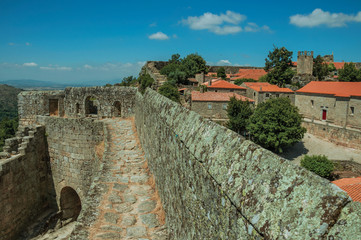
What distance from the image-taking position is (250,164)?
175 cm

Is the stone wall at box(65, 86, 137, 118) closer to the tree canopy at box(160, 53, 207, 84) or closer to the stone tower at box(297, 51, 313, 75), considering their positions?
the tree canopy at box(160, 53, 207, 84)

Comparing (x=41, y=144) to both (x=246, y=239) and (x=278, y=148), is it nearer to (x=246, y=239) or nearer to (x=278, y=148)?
(x=246, y=239)

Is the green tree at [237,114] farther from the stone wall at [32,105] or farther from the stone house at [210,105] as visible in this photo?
the stone wall at [32,105]

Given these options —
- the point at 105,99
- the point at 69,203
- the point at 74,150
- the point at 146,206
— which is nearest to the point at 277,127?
the point at 105,99

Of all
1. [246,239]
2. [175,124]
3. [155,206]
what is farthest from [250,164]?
[155,206]

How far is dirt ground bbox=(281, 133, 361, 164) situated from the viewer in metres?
25.8

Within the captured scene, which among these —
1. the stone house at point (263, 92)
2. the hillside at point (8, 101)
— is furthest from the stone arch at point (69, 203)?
the hillside at point (8, 101)

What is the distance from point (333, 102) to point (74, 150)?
33.6 m

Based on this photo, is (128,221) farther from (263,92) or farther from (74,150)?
(263,92)

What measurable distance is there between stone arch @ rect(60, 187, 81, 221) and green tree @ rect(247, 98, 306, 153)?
21.6m

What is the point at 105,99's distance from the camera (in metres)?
13.8

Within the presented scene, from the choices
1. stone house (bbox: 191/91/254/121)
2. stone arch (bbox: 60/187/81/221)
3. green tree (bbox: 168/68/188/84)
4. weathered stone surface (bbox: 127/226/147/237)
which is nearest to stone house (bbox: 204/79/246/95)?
stone house (bbox: 191/91/254/121)

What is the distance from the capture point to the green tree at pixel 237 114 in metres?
31.4

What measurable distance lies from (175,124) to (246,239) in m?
2.27
